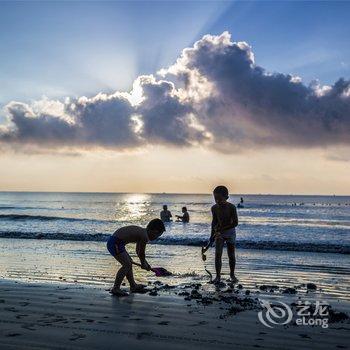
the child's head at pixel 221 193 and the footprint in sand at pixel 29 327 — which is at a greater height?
the child's head at pixel 221 193

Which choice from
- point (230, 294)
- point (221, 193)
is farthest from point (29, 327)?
point (221, 193)

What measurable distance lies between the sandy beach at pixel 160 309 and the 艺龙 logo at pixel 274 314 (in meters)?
0.12

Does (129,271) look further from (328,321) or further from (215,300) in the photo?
(328,321)

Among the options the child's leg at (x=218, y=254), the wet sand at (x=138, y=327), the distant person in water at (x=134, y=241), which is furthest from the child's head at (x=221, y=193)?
the wet sand at (x=138, y=327)

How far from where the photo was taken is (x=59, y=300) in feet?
24.5

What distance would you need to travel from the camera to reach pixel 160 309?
688 cm

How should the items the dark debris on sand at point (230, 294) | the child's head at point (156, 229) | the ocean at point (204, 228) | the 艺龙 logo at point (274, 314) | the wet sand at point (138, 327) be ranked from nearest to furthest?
the wet sand at point (138, 327)
the 艺龙 logo at point (274, 314)
the dark debris on sand at point (230, 294)
the child's head at point (156, 229)
the ocean at point (204, 228)

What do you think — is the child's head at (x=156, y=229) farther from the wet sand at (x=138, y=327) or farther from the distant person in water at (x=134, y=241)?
the wet sand at (x=138, y=327)

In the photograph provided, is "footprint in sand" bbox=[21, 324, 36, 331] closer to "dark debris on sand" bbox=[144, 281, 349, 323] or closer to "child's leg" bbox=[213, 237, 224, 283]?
"dark debris on sand" bbox=[144, 281, 349, 323]

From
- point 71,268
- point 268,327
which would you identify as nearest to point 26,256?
point 71,268

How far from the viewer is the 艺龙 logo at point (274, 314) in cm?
609

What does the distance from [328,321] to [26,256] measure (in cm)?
1112

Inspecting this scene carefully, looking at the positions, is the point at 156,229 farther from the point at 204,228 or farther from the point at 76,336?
the point at 204,228

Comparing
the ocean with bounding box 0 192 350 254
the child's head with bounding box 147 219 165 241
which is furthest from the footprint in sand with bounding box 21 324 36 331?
the ocean with bounding box 0 192 350 254
